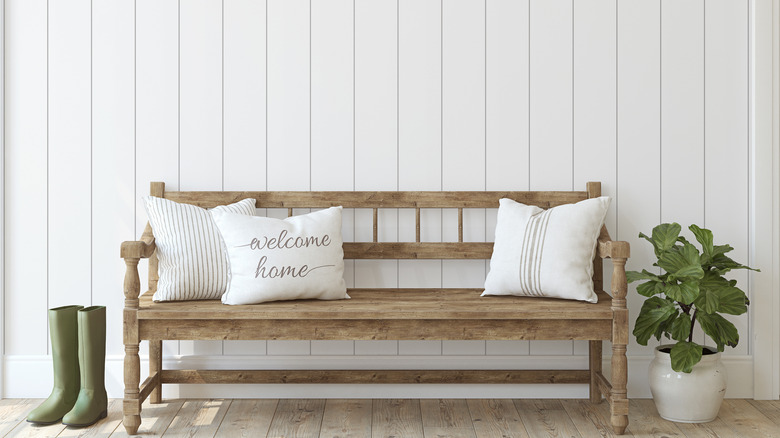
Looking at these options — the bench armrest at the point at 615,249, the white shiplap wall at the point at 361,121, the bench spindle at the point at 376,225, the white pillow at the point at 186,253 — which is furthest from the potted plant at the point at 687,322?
the white pillow at the point at 186,253

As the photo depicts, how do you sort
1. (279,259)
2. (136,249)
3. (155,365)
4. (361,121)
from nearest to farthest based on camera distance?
(136,249), (279,259), (155,365), (361,121)

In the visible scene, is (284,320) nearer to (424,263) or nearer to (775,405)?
(424,263)

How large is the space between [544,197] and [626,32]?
29.1 inches

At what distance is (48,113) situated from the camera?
8.83 feet

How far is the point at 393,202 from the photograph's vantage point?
2.64 meters

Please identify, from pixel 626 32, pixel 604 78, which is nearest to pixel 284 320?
pixel 604 78

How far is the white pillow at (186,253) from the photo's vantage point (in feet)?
7.75

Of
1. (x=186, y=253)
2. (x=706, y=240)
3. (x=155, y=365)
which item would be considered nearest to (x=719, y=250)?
(x=706, y=240)

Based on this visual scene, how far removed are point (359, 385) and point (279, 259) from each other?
0.70m

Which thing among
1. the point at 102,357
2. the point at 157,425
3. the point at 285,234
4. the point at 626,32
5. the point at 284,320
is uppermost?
the point at 626,32

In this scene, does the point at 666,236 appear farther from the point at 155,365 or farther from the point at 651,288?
the point at 155,365

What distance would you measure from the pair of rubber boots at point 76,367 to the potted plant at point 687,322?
6.15 feet

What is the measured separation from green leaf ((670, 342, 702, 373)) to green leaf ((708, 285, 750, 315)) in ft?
0.58

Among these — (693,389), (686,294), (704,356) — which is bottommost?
(693,389)
